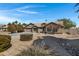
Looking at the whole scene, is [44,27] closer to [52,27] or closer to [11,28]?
[52,27]

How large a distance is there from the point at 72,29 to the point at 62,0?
40cm

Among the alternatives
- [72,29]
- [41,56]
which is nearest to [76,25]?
[72,29]

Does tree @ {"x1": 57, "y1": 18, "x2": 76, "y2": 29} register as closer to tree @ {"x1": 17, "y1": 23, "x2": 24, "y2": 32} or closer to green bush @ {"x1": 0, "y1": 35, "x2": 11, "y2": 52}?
tree @ {"x1": 17, "y1": 23, "x2": 24, "y2": 32}

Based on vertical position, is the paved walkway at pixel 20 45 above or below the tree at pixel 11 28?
below

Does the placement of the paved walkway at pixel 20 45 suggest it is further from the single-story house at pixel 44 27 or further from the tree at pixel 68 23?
the tree at pixel 68 23

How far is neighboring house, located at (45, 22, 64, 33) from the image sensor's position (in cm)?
716

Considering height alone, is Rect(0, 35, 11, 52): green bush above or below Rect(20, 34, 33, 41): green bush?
below

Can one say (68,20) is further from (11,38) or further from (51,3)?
(11,38)

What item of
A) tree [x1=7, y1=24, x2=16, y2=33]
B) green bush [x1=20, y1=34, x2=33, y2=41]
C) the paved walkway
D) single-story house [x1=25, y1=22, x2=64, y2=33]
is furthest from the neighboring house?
tree [x1=7, y1=24, x2=16, y2=33]

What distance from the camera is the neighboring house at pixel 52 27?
7164mm

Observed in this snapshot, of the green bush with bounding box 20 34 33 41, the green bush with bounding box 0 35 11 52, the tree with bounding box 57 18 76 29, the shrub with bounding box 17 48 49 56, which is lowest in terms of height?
the shrub with bounding box 17 48 49 56

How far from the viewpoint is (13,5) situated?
717cm

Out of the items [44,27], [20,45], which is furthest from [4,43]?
[44,27]

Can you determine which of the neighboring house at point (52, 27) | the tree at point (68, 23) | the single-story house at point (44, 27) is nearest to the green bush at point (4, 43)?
the single-story house at point (44, 27)
